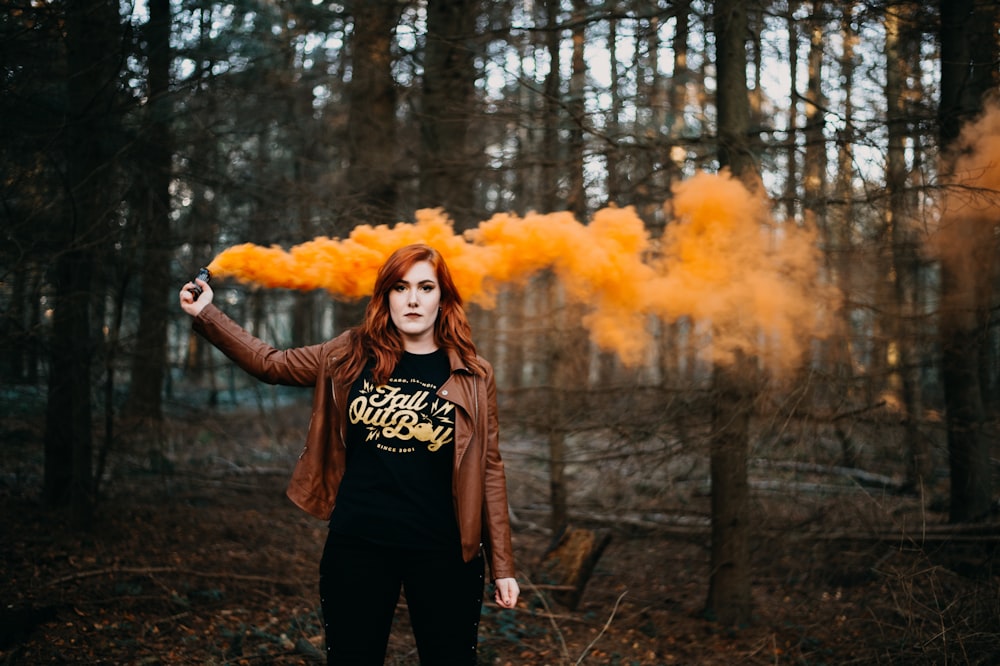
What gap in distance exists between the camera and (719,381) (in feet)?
20.5

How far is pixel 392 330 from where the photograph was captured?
3.32m

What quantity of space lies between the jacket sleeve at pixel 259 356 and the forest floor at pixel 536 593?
276cm

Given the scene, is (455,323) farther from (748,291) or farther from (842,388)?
(842,388)

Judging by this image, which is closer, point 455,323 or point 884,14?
point 455,323

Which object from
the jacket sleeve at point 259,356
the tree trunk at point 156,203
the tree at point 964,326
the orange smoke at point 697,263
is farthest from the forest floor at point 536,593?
the jacket sleeve at point 259,356

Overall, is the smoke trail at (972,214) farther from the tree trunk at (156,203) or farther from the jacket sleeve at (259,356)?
the tree trunk at (156,203)

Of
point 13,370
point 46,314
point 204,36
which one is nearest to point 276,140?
point 204,36

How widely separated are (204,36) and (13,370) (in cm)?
403

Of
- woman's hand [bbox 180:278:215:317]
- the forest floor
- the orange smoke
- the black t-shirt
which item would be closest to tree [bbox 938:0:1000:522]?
the forest floor

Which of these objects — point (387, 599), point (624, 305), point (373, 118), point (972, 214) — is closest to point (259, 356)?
point (387, 599)

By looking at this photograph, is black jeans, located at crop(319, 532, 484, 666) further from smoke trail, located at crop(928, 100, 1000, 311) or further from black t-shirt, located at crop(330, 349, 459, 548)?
smoke trail, located at crop(928, 100, 1000, 311)

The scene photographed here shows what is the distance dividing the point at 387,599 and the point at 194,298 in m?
1.68

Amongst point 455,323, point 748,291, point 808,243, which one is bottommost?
point 455,323

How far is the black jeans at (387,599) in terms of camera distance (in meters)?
3.00
